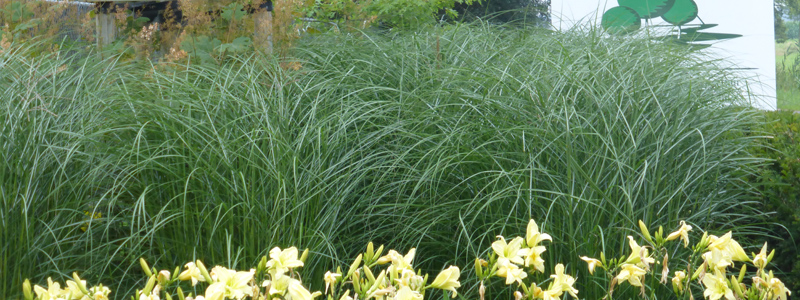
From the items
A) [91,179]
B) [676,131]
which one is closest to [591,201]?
[676,131]

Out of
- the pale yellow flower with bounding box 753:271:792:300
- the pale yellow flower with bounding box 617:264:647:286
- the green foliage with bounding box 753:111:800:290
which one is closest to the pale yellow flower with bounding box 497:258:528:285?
the pale yellow flower with bounding box 617:264:647:286

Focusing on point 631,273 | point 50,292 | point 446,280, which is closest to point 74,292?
point 50,292

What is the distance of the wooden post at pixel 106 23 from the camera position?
15.0ft

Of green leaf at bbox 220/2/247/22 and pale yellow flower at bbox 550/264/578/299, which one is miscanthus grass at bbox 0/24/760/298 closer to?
pale yellow flower at bbox 550/264/578/299

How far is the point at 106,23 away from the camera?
183 inches

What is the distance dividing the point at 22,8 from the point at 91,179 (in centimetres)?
233

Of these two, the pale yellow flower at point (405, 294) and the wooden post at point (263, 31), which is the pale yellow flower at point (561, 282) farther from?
the wooden post at point (263, 31)

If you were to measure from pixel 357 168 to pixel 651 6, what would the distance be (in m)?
6.81

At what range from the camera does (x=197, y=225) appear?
2.60 meters

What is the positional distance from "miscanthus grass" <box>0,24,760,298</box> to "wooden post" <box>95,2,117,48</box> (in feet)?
4.87

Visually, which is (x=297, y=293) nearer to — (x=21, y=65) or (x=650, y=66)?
(x=650, y=66)

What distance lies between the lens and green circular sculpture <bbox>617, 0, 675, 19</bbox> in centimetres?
817

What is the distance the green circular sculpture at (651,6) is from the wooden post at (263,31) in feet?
17.6

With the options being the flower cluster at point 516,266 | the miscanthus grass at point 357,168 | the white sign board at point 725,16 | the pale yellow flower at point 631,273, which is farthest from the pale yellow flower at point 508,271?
the white sign board at point 725,16
